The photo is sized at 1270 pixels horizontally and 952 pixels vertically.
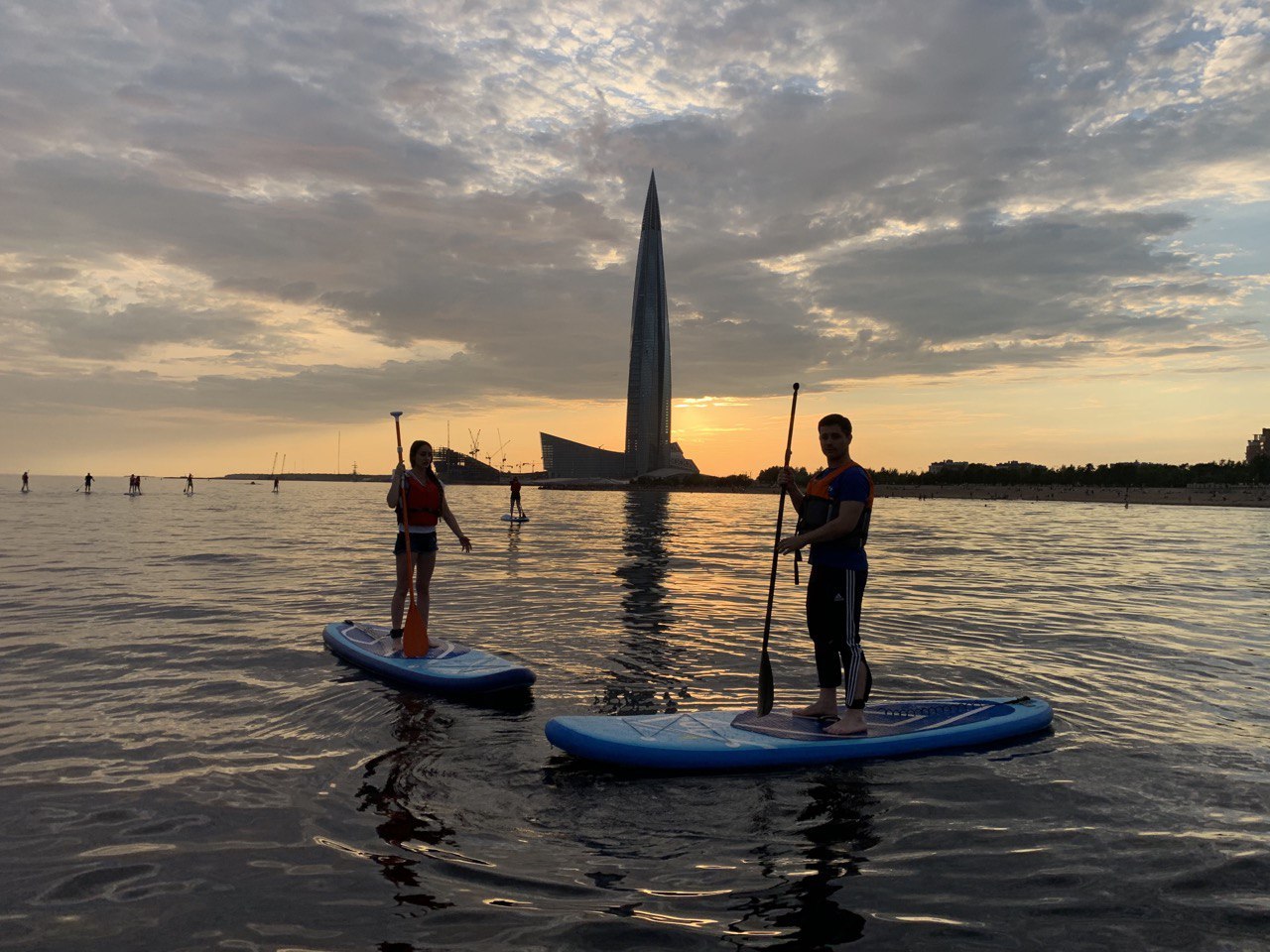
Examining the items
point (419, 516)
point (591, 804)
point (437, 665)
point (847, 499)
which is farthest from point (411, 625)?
point (847, 499)

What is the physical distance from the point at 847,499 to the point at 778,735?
2026 mm

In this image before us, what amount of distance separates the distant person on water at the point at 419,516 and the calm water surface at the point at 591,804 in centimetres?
122

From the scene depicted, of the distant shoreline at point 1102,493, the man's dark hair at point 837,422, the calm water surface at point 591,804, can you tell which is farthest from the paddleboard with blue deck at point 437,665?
the distant shoreline at point 1102,493

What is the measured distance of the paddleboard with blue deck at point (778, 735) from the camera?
6082mm

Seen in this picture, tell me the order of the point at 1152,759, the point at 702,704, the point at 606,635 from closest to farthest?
the point at 1152,759
the point at 702,704
the point at 606,635

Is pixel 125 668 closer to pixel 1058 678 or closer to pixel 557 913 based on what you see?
pixel 557 913

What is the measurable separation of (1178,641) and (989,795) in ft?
27.5

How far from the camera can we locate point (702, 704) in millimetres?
8062

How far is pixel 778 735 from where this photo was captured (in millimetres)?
6453

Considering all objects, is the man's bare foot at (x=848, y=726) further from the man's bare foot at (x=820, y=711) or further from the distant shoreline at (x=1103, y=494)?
the distant shoreline at (x=1103, y=494)

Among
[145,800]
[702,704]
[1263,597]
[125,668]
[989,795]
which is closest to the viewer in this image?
[145,800]

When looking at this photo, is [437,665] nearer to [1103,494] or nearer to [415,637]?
[415,637]

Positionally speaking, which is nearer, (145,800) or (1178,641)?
(145,800)

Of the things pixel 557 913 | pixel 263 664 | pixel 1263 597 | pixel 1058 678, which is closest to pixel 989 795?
pixel 557 913
